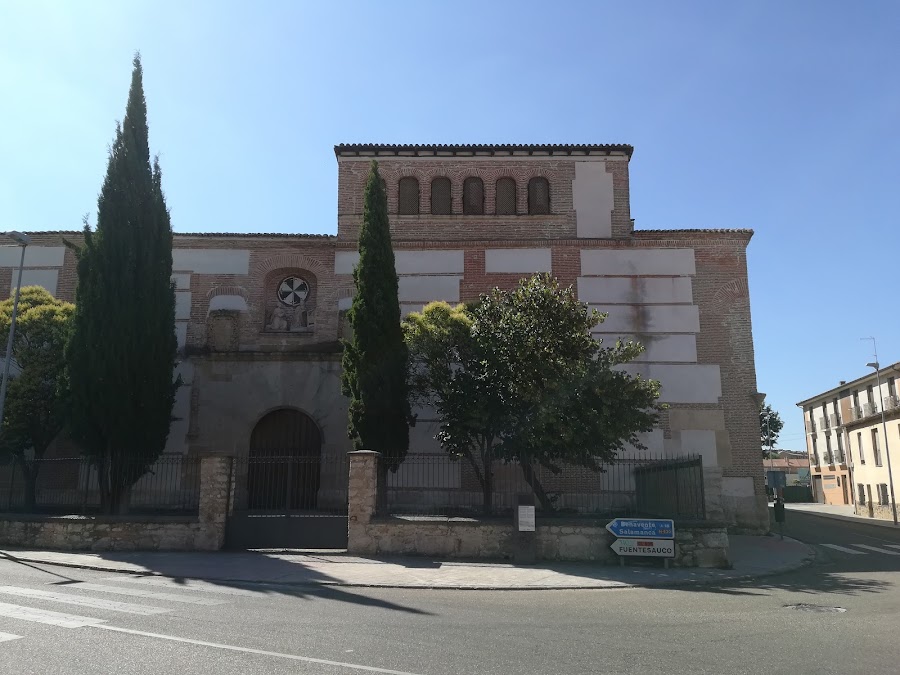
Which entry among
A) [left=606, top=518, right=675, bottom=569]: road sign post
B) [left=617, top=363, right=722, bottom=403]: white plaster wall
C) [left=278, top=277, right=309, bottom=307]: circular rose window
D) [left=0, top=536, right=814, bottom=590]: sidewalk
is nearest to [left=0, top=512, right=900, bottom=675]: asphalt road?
[left=0, top=536, right=814, bottom=590]: sidewalk

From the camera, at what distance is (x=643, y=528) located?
41.9 feet

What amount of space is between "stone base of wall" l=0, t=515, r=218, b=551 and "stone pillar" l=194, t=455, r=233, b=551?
0.02 metres

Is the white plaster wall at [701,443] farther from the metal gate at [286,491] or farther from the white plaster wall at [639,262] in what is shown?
the metal gate at [286,491]

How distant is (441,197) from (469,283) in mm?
3278

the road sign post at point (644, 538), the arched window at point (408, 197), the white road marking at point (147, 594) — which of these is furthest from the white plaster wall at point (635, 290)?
the white road marking at point (147, 594)

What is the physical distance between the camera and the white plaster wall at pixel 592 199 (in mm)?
22172

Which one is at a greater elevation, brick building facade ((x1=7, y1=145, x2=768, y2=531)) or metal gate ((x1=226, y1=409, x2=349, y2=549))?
brick building facade ((x1=7, y1=145, x2=768, y2=531))

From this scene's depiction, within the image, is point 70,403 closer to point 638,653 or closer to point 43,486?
point 43,486

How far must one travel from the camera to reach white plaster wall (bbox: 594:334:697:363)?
68.4 ft

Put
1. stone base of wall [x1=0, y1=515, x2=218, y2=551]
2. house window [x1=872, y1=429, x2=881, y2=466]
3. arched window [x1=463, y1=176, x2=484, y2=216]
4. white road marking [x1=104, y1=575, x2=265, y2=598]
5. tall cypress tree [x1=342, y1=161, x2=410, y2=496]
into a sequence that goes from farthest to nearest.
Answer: house window [x1=872, y1=429, x2=881, y2=466]
arched window [x1=463, y1=176, x2=484, y2=216]
tall cypress tree [x1=342, y1=161, x2=410, y2=496]
stone base of wall [x1=0, y1=515, x2=218, y2=551]
white road marking [x1=104, y1=575, x2=265, y2=598]

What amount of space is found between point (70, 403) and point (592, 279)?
48.5 ft

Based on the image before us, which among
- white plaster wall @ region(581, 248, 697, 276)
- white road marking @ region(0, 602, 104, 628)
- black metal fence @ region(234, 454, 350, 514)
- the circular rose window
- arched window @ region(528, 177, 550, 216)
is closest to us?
white road marking @ region(0, 602, 104, 628)

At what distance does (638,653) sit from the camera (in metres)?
5.96

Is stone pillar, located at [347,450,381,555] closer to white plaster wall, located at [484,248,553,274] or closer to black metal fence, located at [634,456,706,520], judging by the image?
black metal fence, located at [634,456,706,520]
